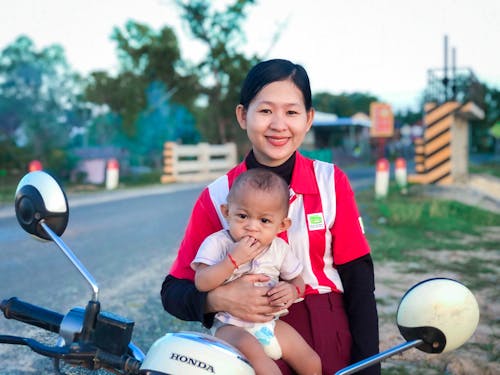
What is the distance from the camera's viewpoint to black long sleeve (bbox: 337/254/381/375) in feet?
6.62

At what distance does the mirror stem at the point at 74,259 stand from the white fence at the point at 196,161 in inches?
722

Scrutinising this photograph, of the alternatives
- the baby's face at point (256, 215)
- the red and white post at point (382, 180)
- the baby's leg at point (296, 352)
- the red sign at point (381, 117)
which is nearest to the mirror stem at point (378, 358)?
the baby's leg at point (296, 352)

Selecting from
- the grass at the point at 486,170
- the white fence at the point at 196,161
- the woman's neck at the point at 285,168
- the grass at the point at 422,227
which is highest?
the woman's neck at the point at 285,168

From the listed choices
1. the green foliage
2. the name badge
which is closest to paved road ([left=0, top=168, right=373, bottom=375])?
the name badge

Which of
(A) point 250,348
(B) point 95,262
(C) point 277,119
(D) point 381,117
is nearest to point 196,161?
(D) point 381,117

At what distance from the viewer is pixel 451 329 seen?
1354 millimetres

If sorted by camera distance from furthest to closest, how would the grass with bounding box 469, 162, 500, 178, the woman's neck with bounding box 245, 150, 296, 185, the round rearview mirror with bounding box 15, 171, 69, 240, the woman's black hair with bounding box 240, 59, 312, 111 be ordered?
1. the grass with bounding box 469, 162, 500, 178
2. the woman's neck with bounding box 245, 150, 296, 185
3. the woman's black hair with bounding box 240, 59, 312, 111
4. the round rearview mirror with bounding box 15, 171, 69, 240

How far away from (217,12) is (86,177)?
884 cm

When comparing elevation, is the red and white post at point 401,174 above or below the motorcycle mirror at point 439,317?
below

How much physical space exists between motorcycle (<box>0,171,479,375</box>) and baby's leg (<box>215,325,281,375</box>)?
10.8 inches

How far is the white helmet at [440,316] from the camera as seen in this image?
1.35m

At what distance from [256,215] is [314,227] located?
33cm

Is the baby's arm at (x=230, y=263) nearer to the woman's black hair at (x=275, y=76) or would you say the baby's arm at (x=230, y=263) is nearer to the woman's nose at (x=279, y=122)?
the woman's nose at (x=279, y=122)

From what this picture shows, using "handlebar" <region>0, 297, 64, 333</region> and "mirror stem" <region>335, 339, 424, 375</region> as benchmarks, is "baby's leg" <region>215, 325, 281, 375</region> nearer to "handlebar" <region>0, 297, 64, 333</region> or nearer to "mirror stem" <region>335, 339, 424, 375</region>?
"mirror stem" <region>335, 339, 424, 375</region>
